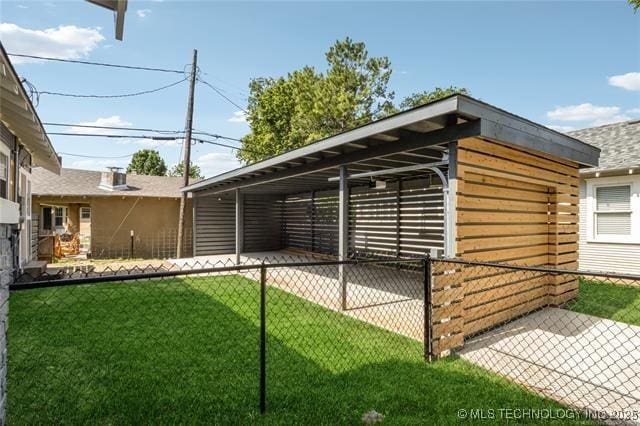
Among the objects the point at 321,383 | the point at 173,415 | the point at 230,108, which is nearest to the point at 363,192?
the point at 321,383

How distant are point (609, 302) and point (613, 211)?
10.2ft

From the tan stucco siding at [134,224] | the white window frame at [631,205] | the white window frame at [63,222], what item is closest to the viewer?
the white window frame at [631,205]

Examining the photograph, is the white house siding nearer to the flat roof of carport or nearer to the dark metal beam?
the flat roof of carport

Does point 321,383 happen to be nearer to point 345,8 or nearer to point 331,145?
point 331,145

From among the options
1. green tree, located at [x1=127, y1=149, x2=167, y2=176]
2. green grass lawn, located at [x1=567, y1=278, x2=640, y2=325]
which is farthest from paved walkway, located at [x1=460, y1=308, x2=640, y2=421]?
green tree, located at [x1=127, y1=149, x2=167, y2=176]

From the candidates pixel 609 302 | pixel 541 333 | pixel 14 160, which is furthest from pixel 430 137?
pixel 14 160

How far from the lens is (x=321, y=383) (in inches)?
118

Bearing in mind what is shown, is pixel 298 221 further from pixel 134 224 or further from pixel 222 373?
pixel 222 373

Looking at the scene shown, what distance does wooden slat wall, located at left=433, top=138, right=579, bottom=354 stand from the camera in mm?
3943

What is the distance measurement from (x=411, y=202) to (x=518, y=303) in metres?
4.11

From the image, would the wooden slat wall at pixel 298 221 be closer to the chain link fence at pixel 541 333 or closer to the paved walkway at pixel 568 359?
the chain link fence at pixel 541 333

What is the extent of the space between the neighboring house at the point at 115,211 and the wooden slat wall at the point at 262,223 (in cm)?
224

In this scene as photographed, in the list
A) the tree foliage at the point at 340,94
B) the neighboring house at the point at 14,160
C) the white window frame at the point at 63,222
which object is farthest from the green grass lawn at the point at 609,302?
the white window frame at the point at 63,222

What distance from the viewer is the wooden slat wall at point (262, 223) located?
1415 cm
